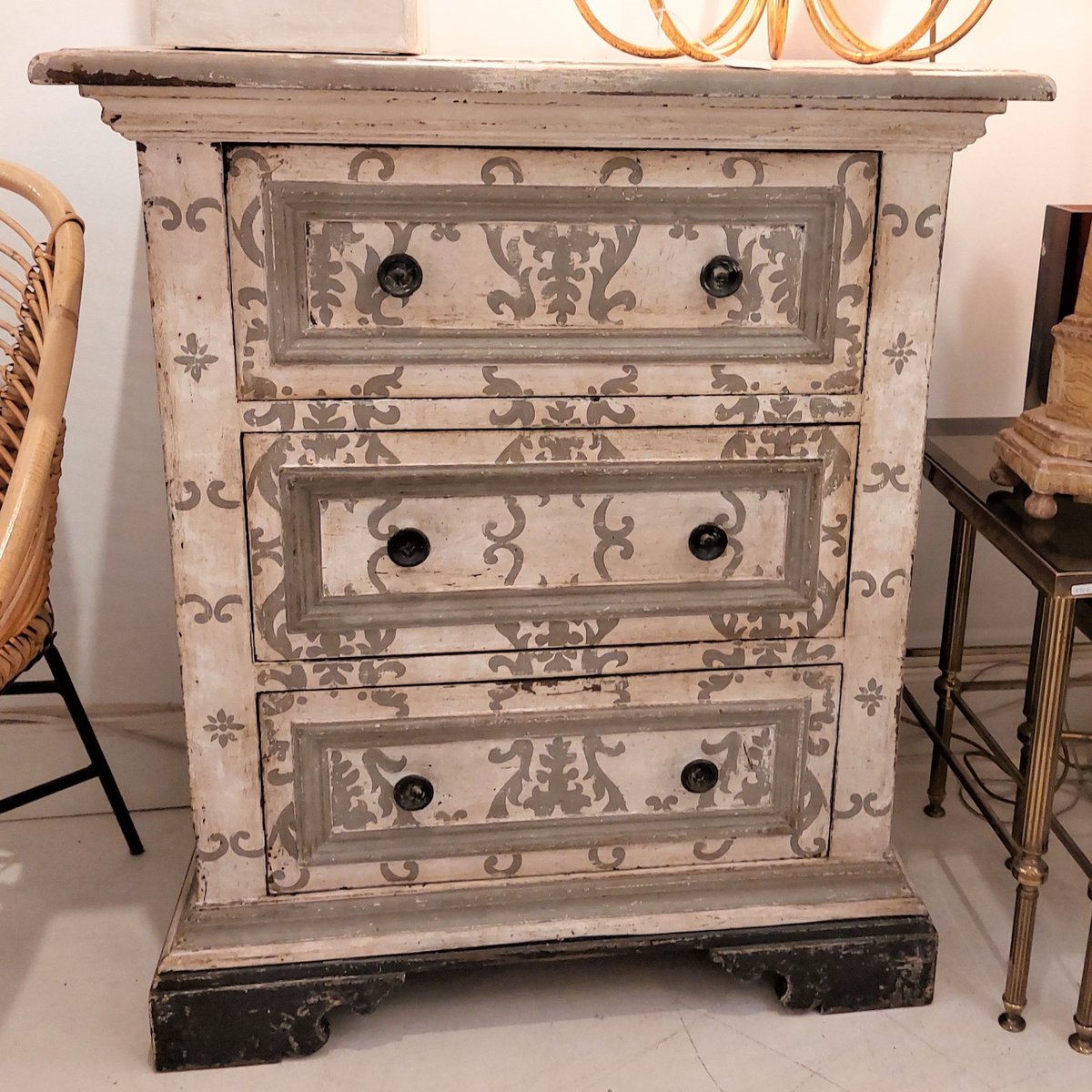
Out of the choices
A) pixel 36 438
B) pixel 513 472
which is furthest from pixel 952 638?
pixel 36 438

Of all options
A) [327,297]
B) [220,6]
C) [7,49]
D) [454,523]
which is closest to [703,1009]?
[454,523]

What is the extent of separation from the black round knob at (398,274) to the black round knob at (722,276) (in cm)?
28

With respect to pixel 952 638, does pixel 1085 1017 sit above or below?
below

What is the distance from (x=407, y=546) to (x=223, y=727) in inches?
10.8

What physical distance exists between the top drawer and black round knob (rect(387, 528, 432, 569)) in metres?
0.15

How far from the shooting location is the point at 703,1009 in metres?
1.40

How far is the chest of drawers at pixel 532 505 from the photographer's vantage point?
42.8 inches

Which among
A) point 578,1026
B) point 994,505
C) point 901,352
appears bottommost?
point 578,1026

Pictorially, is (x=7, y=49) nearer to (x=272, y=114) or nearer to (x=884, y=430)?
(x=272, y=114)

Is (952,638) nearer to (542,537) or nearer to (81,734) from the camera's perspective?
(542,537)

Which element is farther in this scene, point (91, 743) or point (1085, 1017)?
point (91, 743)

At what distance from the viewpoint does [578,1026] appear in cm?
137

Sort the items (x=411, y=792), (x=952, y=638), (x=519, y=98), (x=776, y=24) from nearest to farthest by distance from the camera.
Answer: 1. (x=519, y=98)
2. (x=411, y=792)
3. (x=776, y=24)
4. (x=952, y=638)

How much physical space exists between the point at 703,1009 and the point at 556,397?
0.75 m
